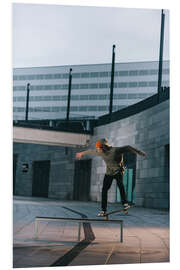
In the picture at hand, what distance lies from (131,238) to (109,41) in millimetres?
14534

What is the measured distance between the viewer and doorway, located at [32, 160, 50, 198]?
32772 mm

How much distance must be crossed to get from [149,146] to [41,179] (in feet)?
52.8

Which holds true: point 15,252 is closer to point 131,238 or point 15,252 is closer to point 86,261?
point 86,261

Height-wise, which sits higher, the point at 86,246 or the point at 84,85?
the point at 84,85

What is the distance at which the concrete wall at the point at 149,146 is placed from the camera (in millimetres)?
18859

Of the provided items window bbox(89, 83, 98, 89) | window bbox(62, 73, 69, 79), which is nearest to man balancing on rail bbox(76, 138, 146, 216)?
window bbox(89, 83, 98, 89)

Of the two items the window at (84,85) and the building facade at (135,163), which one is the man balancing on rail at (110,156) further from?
the window at (84,85)

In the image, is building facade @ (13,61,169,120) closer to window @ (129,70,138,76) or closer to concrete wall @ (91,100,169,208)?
window @ (129,70,138,76)

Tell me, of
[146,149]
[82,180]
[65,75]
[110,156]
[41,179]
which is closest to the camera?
→ [110,156]

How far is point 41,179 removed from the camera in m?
34.4

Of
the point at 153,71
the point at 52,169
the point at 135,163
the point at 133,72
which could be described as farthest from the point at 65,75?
the point at 135,163

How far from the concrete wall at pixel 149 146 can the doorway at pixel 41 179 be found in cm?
1130

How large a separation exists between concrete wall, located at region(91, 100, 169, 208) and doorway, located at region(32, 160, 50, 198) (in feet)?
37.1

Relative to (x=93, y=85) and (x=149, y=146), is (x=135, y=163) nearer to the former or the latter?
(x=149, y=146)
